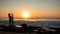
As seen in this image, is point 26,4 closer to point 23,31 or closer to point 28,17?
point 28,17

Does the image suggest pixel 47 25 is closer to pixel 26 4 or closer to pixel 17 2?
pixel 26 4

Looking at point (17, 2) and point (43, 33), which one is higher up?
point (17, 2)

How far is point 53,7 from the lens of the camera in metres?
1.89

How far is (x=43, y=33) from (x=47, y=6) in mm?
417

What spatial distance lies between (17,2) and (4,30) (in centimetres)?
48

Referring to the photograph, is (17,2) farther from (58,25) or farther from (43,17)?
(58,25)

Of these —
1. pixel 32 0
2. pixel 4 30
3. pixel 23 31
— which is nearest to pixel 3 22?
pixel 4 30

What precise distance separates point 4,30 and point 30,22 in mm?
419

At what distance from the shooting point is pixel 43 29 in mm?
1858

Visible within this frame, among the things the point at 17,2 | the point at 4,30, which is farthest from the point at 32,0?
the point at 4,30

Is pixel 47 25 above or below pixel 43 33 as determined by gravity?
above

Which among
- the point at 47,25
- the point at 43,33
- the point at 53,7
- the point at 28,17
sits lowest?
the point at 43,33

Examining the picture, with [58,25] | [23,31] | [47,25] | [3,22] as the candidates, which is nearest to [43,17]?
[47,25]

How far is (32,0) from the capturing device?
1.93 metres
